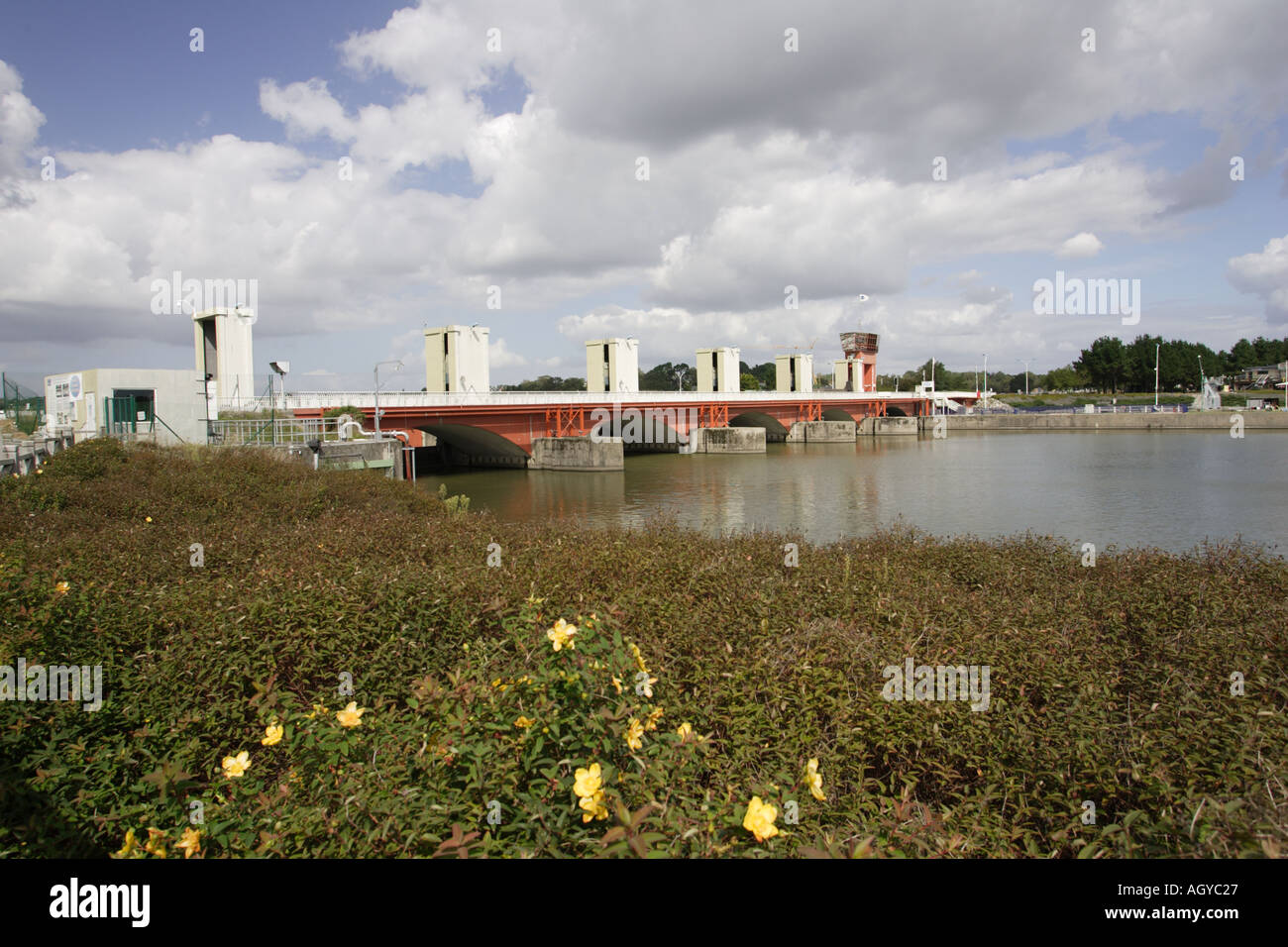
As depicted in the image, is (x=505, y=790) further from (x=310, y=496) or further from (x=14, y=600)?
(x=310, y=496)

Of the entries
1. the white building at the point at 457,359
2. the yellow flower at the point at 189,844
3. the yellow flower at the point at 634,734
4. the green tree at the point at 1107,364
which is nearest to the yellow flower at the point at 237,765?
the yellow flower at the point at 189,844

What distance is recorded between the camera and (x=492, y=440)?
156 ft

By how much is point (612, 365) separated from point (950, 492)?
111 feet

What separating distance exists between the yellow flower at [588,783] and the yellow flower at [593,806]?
0.02 metres

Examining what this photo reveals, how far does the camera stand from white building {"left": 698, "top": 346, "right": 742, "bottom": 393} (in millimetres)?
75938

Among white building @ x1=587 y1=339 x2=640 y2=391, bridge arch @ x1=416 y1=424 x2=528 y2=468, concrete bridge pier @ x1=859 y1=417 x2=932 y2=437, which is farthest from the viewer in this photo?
concrete bridge pier @ x1=859 y1=417 x2=932 y2=437

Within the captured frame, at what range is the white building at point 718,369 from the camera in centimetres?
7594

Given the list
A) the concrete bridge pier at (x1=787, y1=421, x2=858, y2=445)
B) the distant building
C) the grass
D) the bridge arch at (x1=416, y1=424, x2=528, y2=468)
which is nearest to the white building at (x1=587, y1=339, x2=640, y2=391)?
the bridge arch at (x1=416, y1=424, x2=528, y2=468)

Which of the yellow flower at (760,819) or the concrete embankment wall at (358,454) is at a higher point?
the concrete embankment wall at (358,454)

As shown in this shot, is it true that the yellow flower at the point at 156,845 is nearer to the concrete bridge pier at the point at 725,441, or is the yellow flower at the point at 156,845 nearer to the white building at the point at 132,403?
the white building at the point at 132,403

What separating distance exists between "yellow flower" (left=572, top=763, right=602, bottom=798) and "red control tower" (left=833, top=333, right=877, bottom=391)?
10555 centimetres

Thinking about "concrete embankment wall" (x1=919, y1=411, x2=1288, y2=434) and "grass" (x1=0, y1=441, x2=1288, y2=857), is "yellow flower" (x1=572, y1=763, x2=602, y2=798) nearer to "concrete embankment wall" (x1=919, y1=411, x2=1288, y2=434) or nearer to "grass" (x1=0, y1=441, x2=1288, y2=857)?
"grass" (x1=0, y1=441, x2=1288, y2=857)

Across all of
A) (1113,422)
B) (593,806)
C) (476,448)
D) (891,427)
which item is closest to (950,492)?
(593,806)

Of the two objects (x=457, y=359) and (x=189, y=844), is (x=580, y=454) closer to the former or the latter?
(x=457, y=359)
